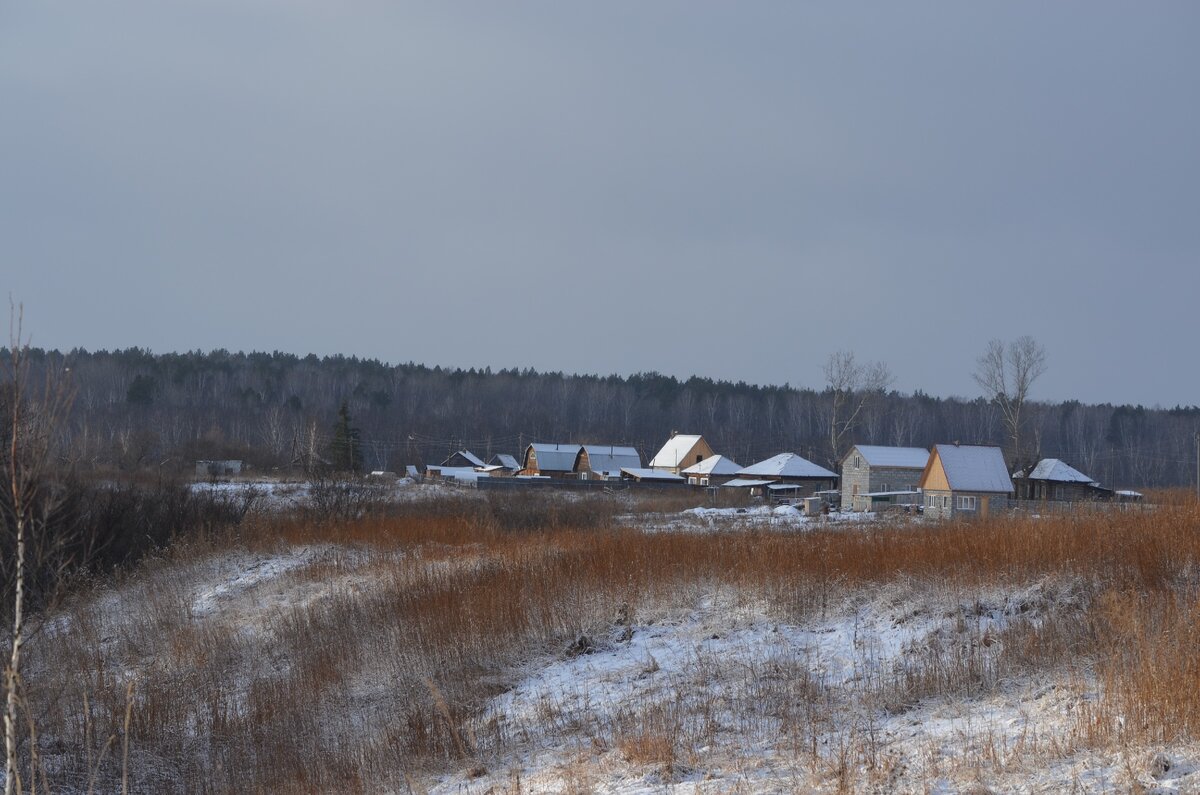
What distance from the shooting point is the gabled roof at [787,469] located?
236ft

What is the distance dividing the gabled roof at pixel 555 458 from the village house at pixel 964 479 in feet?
142

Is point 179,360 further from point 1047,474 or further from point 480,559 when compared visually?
point 480,559

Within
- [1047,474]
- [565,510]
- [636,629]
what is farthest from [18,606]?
[1047,474]

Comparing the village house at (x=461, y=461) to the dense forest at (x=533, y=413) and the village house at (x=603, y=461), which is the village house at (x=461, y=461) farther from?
the village house at (x=603, y=461)

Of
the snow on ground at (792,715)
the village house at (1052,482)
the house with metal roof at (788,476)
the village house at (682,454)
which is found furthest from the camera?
the village house at (682,454)

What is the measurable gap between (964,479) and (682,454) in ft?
143

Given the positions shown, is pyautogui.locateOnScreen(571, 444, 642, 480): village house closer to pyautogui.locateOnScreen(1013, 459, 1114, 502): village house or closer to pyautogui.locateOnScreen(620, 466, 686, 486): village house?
pyautogui.locateOnScreen(620, 466, 686, 486): village house

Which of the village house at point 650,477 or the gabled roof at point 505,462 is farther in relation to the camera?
the gabled roof at point 505,462

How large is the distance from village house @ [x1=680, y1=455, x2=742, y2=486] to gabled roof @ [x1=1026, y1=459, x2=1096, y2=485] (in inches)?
1065

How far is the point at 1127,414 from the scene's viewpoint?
429 ft

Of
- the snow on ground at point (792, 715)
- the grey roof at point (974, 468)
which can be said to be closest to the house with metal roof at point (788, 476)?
the grey roof at point (974, 468)

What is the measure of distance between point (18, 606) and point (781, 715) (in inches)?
227

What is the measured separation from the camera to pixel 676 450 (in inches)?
3509

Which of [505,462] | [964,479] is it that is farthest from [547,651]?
[505,462]
